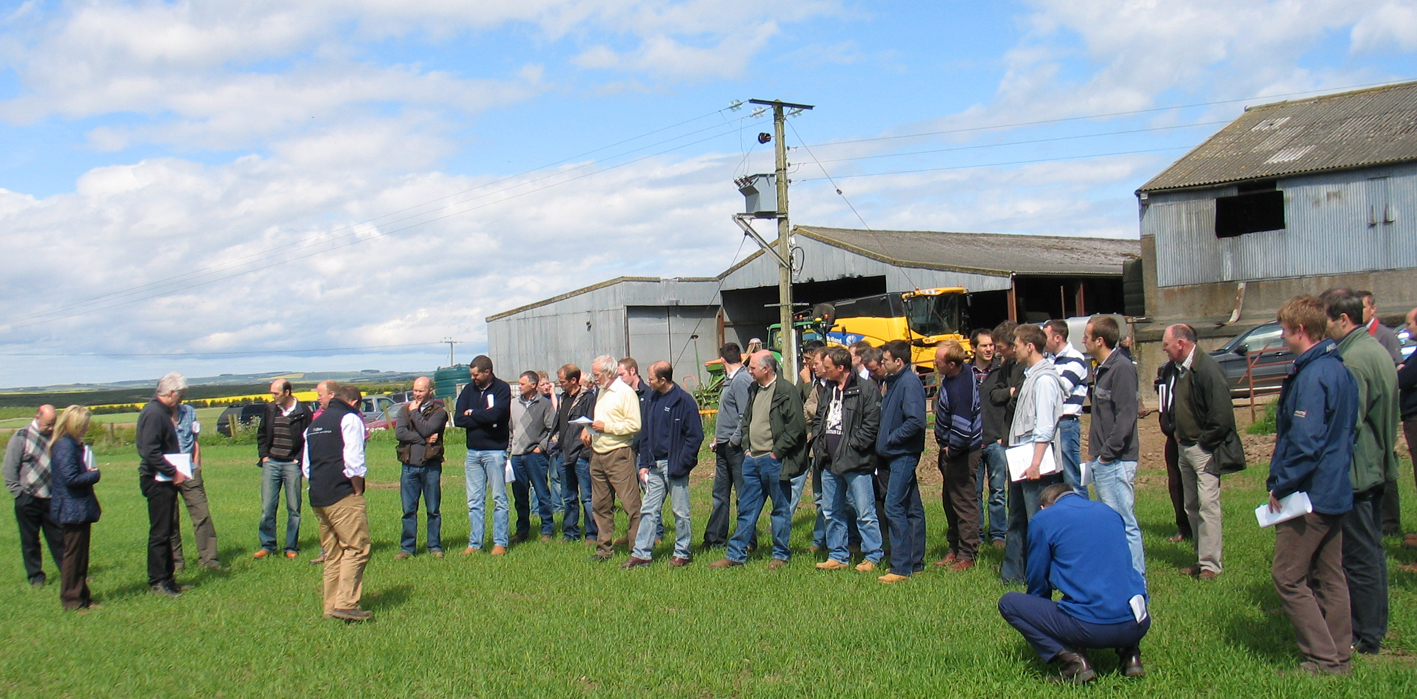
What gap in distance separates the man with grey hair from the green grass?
0.82ft

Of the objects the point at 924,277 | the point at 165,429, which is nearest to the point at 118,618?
the point at 165,429

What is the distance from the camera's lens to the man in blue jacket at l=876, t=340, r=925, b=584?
780 cm

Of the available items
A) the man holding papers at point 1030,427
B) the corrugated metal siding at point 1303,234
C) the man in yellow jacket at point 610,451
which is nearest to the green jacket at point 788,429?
the man in yellow jacket at point 610,451

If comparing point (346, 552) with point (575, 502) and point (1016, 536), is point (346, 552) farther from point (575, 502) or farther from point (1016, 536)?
point (1016, 536)

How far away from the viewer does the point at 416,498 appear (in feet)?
32.7

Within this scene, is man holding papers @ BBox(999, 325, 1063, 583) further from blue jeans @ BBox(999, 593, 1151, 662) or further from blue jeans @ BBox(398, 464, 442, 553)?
blue jeans @ BBox(398, 464, 442, 553)

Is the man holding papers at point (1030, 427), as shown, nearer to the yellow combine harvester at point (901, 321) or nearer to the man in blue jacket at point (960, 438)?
the man in blue jacket at point (960, 438)

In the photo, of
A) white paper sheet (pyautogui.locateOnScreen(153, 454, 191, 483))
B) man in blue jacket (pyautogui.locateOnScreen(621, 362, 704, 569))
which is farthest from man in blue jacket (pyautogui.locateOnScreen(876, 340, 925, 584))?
white paper sheet (pyautogui.locateOnScreen(153, 454, 191, 483))

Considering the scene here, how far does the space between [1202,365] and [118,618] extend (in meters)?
8.75

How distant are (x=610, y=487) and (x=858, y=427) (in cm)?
274

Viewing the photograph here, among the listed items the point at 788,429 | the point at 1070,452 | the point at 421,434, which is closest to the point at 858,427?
the point at 788,429

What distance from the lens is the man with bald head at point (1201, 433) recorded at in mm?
7105

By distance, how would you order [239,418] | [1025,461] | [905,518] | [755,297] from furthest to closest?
[755,297], [239,418], [905,518], [1025,461]

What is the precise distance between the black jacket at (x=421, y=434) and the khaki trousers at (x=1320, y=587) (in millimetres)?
7480
